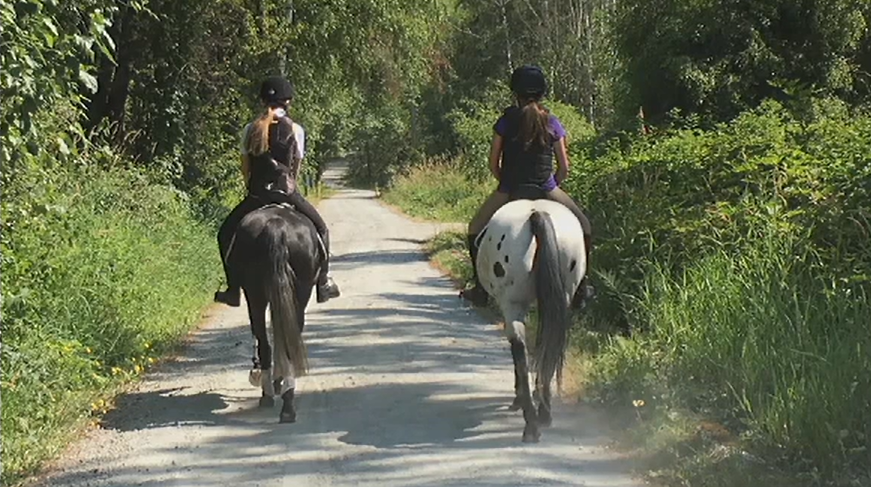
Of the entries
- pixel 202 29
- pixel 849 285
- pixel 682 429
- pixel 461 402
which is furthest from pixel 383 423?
pixel 202 29

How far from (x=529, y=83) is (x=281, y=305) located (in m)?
2.40

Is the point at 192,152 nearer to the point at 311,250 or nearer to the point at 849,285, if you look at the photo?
the point at 311,250

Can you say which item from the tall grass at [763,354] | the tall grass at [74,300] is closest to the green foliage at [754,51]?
the tall grass at [763,354]

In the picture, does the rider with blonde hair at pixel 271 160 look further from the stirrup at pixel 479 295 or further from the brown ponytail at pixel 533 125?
the brown ponytail at pixel 533 125

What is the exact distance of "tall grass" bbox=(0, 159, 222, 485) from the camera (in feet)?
22.7

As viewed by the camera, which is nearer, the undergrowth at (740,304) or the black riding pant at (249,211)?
the undergrowth at (740,304)

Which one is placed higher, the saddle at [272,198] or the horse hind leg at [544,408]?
the saddle at [272,198]

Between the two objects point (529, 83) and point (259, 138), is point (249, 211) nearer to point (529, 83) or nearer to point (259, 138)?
point (259, 138)

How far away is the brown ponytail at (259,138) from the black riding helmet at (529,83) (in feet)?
6.38

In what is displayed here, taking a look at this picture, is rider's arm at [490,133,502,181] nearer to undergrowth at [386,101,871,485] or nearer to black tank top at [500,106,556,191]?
black tank top at [500,106,556,191]

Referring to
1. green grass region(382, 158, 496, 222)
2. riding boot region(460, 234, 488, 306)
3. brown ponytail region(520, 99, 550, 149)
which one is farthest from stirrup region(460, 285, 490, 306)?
green grass region(382, 158, 496, 222)

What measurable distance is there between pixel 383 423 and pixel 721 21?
442 inches

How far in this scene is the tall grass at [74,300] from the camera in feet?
22.7

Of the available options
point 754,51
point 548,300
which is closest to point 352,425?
point 548,300
